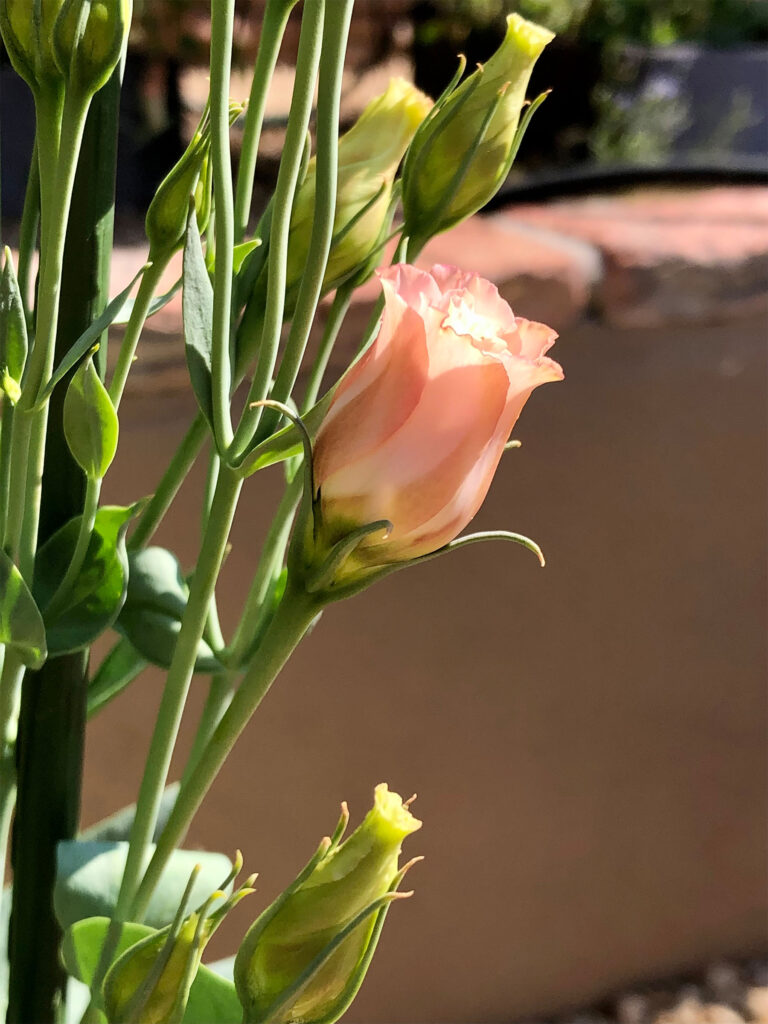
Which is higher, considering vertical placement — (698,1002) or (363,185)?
(363,185)

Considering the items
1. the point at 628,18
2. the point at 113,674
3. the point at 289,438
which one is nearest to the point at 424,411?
the point at 289,438

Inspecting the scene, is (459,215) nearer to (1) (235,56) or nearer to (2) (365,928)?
(2) (365,928)

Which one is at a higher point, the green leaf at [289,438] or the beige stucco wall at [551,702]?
the green leaf at [289,438]

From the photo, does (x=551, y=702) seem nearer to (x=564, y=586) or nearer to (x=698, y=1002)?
(x=564, y=586)

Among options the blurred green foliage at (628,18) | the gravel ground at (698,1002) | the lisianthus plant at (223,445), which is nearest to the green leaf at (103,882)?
the lisianthus plant at (223,445)

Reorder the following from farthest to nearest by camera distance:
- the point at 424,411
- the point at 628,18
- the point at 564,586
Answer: the point at 628,18 → the point at 564,586 → the point at 424,411

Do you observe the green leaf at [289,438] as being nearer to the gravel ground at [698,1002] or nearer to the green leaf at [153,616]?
the green leaf at [153,616]

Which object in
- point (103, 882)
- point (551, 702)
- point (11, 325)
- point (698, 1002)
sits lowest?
point (698, 1002)

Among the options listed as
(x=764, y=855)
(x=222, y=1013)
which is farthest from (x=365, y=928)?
(x=764, y=855)
